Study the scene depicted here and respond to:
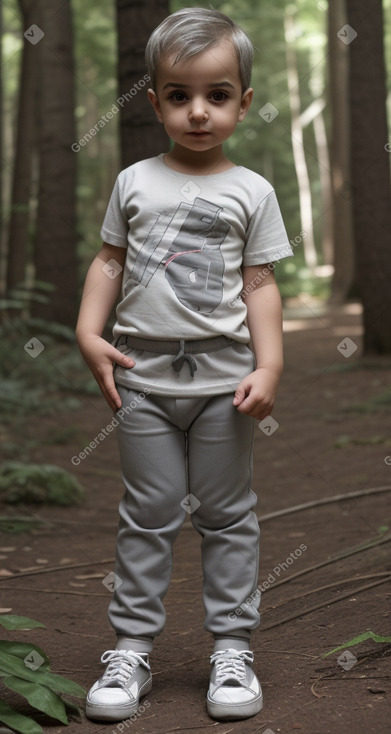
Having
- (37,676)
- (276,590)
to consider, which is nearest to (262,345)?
(37,676)

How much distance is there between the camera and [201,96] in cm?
246

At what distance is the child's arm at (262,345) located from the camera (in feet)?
8.16

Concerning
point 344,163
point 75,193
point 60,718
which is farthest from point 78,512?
point 344,163

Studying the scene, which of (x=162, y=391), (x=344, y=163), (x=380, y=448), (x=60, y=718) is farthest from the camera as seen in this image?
(x=344, y=163)

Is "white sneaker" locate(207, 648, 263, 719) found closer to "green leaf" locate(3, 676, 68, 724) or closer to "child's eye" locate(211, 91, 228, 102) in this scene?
"green leaf" locate(3, 676, 68, 724)

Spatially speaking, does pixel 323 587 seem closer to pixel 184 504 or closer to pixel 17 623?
pixel 184 504

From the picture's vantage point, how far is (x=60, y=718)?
2.36 meters

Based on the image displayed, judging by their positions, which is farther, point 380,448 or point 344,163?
point 344,163

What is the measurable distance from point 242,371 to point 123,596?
28.3 inches

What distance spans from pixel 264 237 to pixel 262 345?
0.99 ft

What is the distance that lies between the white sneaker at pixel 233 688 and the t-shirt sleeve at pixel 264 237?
1108 millimetres

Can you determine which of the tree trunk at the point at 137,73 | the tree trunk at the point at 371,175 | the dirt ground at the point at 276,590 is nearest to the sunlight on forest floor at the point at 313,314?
the tree trunk at the point at 371,175

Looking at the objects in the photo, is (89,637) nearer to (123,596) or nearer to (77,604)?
(77,604)

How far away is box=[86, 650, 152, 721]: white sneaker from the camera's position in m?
2.45
